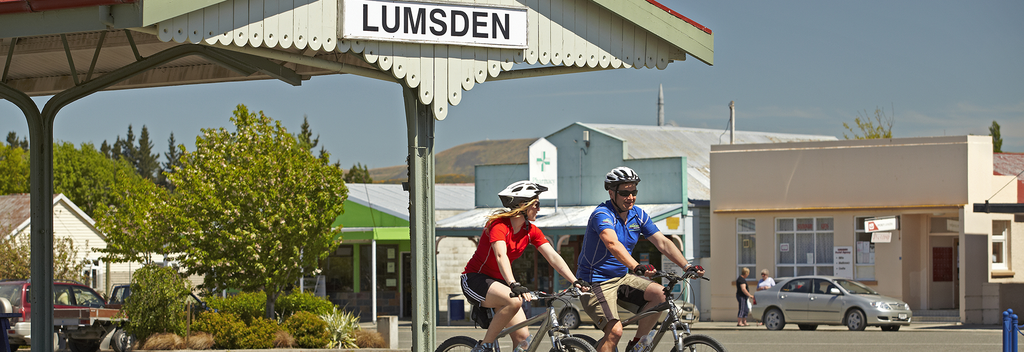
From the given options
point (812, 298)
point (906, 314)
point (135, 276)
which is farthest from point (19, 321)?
point (906, 314)

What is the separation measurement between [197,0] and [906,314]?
20056 mm

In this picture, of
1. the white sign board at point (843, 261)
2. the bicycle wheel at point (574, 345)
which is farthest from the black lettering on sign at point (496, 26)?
the white sign board at point (843, 261)

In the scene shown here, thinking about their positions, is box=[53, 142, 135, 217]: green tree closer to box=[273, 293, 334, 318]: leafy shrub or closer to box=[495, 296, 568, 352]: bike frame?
box=[273, 293, 334, 318]: leafy shrub

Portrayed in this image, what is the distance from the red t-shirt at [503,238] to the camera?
8344mm

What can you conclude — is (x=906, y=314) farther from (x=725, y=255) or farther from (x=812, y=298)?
(x=725, y=255)

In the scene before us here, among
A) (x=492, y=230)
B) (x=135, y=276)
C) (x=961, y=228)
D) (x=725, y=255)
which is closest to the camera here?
(x=492, y=230)

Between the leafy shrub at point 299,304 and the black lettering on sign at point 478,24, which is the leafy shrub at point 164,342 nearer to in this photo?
the leafy shrub at point 299,304

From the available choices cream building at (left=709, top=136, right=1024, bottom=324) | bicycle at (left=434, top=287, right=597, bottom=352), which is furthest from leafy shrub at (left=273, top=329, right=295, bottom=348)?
cream building at (left=709, top=136, right=1024, bottom=324)

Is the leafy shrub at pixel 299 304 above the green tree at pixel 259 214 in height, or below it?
below

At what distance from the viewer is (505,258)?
26.9 ft

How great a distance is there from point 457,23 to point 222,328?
A: 10.3 metres

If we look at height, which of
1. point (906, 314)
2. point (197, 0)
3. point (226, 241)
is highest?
point (197, 0)

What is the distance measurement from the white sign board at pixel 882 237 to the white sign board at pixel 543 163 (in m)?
10.1

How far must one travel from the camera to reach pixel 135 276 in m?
18.1
